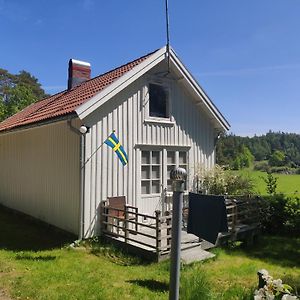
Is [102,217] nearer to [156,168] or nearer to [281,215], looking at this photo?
[156,168]

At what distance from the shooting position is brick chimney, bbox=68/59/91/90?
642 inches

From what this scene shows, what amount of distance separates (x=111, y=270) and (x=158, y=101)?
6715mm

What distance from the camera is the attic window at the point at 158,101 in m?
12.7

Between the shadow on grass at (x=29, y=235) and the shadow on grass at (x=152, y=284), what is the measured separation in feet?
11.6

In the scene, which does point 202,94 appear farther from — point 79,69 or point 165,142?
point 79,69

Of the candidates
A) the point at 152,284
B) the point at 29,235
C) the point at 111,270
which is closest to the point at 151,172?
the point at 29,235

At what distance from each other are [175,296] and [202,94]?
10242 millimetres

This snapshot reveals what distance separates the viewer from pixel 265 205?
13242mm

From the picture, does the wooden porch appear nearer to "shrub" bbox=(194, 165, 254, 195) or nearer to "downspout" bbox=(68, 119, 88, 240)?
"downspout" bbox=(68, 119, 88, 240)

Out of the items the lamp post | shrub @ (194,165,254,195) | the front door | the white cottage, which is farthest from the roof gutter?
the lamp post

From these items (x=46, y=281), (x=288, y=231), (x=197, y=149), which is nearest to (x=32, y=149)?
(x=197, y=149)

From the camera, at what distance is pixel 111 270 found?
827 cm

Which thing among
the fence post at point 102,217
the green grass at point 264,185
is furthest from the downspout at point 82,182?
the green grass at point 264,185

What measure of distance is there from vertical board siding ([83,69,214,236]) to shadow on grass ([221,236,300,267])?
348 cm
